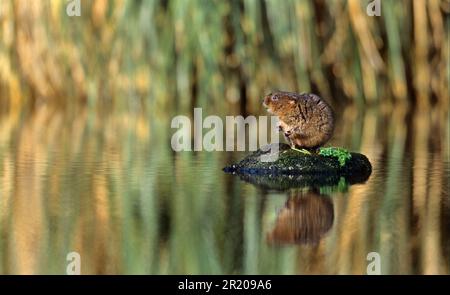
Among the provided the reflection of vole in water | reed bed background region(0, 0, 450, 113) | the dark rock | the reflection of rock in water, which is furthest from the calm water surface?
reed bed background region(0, 0, 450, 113)

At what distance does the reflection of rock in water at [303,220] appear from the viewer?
4.44 meters

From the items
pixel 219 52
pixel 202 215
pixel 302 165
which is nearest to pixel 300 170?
pixel 302 165

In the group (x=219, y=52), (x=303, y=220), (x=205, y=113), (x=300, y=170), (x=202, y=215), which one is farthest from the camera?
(x=219, y=52)

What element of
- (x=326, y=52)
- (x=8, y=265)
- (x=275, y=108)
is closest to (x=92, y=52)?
(x=326, y=52)

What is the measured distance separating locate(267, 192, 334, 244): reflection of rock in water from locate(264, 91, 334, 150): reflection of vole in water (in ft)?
2.38

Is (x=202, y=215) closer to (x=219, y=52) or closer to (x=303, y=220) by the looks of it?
(x=303, y=220)

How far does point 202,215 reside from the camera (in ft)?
16.3

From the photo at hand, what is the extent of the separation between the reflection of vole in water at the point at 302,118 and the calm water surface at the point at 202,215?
1.17 feet

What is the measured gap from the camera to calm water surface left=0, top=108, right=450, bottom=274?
13.3ft

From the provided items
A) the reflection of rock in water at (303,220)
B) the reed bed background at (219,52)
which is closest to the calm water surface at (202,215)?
the reflection of rock in water at (303,220)

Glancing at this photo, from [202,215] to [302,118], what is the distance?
4.72ft

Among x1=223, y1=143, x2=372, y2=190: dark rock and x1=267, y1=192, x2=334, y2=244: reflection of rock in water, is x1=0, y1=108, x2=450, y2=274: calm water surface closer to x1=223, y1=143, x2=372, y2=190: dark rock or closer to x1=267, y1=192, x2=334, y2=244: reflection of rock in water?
x1=267, y1=192, x2=334, y2=244: reflection of rock in water

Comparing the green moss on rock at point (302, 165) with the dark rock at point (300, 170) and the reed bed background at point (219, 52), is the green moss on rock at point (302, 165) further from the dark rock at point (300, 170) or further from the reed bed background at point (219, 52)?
the reed bed background at point (219, 52)

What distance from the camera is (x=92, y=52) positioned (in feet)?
40.0
